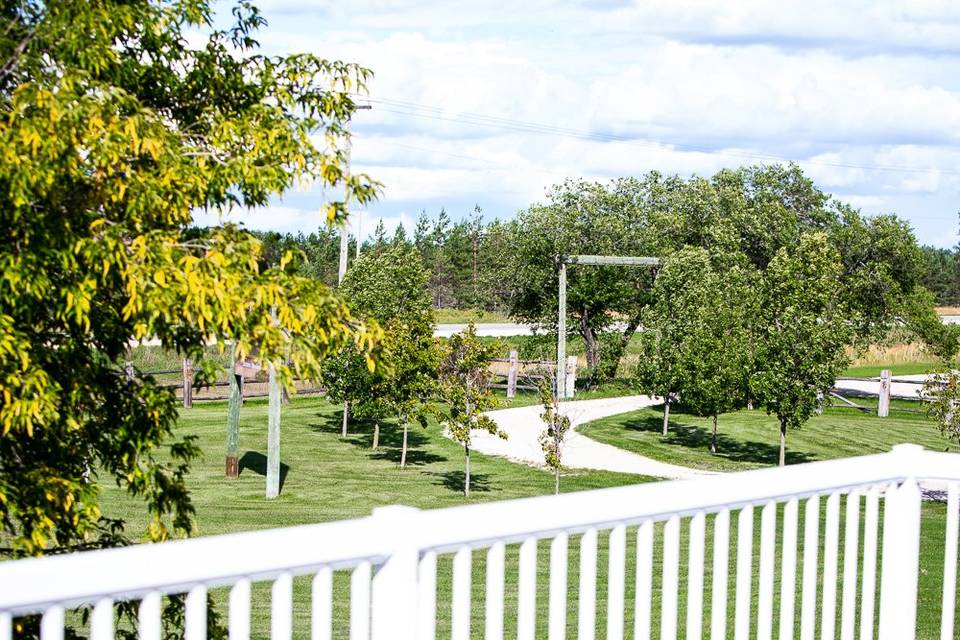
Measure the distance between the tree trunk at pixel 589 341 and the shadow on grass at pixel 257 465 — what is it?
563 inches

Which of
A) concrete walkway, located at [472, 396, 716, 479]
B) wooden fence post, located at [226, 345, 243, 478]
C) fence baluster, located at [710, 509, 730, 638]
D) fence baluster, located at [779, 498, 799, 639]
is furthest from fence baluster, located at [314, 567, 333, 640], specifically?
concrete walkway, located at [472, 396, 716, 479]

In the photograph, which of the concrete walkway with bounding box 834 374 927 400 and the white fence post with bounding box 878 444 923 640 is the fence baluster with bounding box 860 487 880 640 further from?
the concrete walkway with bounding box 834 374 927 400

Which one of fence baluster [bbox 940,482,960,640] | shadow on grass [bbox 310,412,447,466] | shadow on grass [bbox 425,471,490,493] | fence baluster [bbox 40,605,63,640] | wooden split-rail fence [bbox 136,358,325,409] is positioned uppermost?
fence baluster [bbox 40,605,63,640]

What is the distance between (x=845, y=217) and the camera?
128 feet

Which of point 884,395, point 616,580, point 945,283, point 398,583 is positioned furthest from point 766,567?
point 945,283

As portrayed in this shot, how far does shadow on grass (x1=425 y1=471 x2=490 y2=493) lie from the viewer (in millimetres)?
21297

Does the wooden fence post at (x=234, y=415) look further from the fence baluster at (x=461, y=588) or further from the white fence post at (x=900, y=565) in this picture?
the fence baluster at (x=461, y=588)

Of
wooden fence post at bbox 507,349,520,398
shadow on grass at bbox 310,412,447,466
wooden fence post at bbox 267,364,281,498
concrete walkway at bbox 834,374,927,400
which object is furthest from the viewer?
concrete walkway at bbox 834,374,927,400

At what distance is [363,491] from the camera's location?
68.2 feet

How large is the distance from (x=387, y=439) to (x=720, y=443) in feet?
25.1

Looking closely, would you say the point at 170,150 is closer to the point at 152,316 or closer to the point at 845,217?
the point at 152,316

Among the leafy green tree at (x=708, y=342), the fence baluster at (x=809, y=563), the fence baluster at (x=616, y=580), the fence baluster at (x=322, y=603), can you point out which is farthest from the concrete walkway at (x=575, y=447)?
the fence baluster at (x=322, y=603)

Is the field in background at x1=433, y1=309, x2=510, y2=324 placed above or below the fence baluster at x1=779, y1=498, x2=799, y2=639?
below

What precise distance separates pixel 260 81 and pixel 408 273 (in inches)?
714
